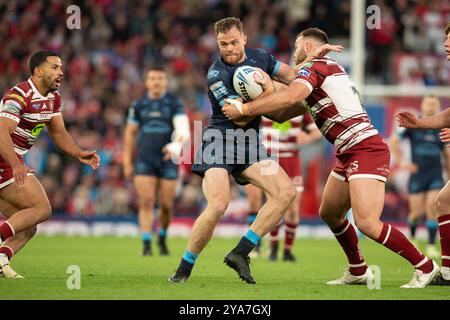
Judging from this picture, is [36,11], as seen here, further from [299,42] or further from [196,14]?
[299,42]

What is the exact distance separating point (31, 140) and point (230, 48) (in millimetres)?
2521

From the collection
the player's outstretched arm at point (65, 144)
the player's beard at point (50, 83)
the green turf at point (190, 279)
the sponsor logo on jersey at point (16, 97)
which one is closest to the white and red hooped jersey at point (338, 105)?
the green turf at point (190, 279)

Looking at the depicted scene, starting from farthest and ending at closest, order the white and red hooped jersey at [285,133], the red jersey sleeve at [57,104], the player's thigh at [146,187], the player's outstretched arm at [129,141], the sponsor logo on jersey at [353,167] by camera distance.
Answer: the player's outstretched arm at [129,141]
the player's thigh at [146,187]
the white and red hooped jersey at [285,133]
the red jersey sleeve at [57,104]
the sponsor logo on jersey at [353,167]

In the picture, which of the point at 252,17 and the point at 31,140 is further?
the point at 252,17

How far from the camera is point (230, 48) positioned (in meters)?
8.62

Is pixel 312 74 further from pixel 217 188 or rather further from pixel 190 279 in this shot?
pixel 190 279

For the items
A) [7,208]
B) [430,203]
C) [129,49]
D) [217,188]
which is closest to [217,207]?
[217,188]

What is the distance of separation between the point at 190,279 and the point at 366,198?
2116 mm

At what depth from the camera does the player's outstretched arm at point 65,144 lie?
9656 mm

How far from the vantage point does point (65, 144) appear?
32.2 feet

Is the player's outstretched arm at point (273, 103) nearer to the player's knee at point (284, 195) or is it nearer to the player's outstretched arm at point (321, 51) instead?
the player's outstretched arm at point (321, 51)

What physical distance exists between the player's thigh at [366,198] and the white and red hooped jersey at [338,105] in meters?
0.46
